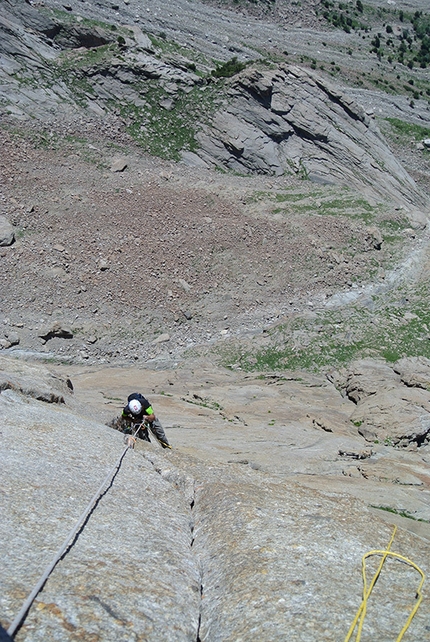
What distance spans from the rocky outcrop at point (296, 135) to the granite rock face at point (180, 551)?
92.9ft

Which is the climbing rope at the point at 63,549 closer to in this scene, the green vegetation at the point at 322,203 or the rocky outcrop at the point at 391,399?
the rocky outcrop at the point at 391,399

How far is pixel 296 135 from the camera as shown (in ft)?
123

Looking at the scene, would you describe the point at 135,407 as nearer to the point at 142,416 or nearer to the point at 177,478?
the point at 142,416

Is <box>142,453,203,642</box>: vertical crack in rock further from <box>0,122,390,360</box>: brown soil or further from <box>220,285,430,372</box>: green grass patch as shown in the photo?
<box>0,122,390,360</box>: brown soil

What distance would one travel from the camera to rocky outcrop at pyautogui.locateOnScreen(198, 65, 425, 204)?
35938mm

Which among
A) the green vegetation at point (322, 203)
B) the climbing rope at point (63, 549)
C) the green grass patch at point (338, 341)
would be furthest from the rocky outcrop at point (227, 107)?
the climbing rope at point (63, 549)

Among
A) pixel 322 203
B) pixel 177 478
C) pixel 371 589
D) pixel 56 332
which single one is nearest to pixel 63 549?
pixel 371 589

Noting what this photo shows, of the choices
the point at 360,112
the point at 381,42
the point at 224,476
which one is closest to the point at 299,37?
the point at 381,42

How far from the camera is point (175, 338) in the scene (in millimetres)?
24547

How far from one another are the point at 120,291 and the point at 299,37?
7475 centimetres

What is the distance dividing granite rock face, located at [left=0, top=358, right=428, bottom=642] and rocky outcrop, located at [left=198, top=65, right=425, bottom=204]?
28.3 meters

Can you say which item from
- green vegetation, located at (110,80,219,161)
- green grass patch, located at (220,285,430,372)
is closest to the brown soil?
green grass patch, located at (220,285,430,372)

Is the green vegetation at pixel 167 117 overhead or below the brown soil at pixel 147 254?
overhead

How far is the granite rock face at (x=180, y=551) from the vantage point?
5.87 metres
